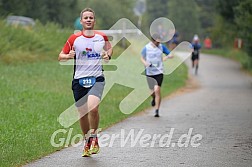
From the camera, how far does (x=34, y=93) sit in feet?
57.1

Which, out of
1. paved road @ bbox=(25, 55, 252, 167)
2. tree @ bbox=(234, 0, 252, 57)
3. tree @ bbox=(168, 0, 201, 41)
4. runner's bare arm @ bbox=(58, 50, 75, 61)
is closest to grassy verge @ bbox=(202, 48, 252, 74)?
tree @ bbox=(234, 0, 252, 57)

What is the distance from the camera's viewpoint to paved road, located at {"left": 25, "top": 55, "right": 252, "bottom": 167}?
921 cm

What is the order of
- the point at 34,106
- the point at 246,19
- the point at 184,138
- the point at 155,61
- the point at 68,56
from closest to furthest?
the point at 68,56
the point at 184,138
the point at 34,106
the point at 155,61
the point at 246,19

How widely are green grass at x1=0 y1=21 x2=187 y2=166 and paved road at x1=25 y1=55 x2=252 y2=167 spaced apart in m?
0.52

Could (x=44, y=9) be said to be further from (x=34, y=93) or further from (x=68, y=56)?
(x=68, y=56)

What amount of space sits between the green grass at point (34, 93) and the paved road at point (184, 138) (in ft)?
1.70

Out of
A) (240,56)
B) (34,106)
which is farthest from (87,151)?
(240,56)

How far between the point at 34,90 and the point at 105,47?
28.7ft

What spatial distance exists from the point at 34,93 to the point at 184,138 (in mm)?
6922

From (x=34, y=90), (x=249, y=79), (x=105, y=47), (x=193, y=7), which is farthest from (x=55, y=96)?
(x=193, y=7)

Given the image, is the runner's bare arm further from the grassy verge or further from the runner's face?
the grassy verge

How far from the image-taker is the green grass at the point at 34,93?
416 inches

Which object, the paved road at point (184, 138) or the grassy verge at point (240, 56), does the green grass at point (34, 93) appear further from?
the grassy verge at point (240, 56)

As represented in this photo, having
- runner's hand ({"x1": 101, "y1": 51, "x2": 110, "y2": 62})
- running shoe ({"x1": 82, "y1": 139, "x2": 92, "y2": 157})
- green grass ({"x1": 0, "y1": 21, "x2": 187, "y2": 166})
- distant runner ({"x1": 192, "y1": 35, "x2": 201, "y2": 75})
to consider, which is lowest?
distant runner ({"x1": 192, "y1": 35, "x2": 201, "y2": 75})
